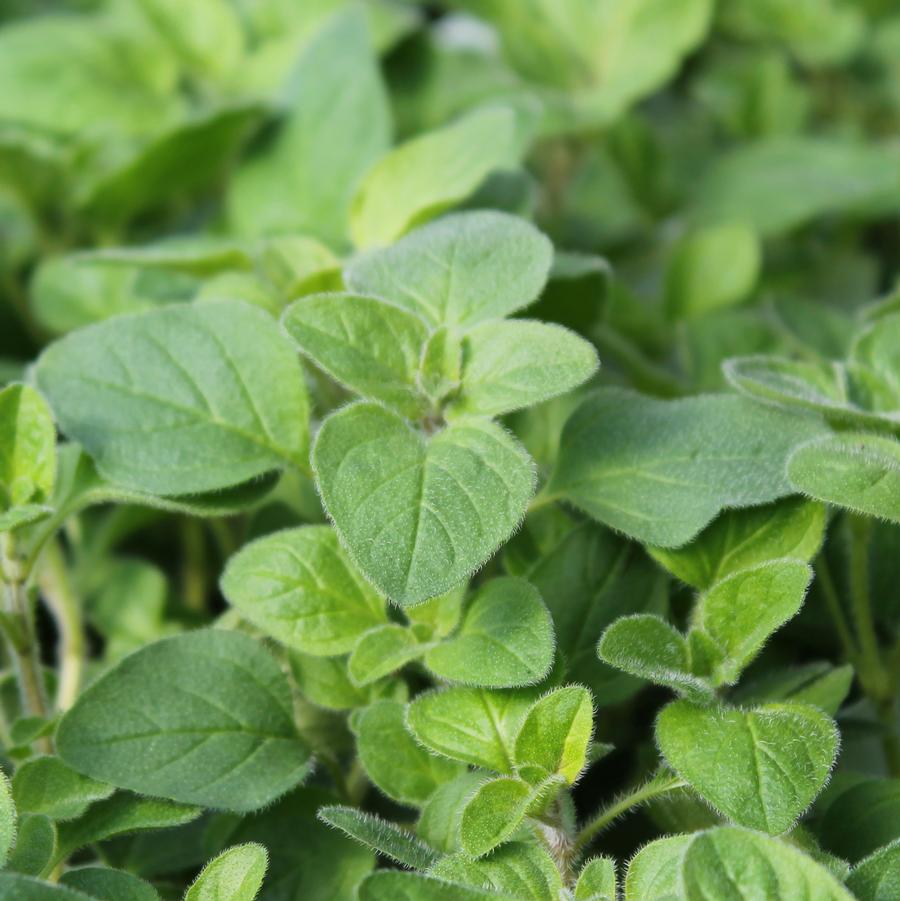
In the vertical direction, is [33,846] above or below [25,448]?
below

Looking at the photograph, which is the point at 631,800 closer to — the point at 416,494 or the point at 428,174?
the point at 416,494

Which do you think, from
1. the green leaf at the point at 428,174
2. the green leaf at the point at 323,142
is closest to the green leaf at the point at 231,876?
the green leaf at the point at 428,174

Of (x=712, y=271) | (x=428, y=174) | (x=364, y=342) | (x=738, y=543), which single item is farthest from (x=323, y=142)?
(x=738, y=543)

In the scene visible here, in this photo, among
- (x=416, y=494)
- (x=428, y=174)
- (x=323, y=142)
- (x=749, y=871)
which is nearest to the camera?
(x=749, y=871)

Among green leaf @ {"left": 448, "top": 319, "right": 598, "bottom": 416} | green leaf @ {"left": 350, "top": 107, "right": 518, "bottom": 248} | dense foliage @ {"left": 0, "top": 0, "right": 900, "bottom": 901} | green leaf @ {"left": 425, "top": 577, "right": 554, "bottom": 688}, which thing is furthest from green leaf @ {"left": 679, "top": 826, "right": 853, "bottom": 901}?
green leaf @ {"left": 350, "top": 107, "right": 518, "bottom": 248}

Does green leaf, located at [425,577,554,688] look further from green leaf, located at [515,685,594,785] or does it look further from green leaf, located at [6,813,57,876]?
green leaf, located at [6,813,57,876]

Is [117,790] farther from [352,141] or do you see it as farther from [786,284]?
[786,284]

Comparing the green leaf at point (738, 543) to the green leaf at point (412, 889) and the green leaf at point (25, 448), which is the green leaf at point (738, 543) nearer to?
the green leaf at point (412, 889)
